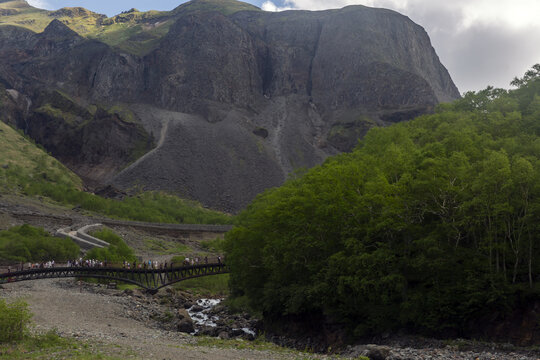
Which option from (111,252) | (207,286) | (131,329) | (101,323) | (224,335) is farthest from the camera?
(207,286)

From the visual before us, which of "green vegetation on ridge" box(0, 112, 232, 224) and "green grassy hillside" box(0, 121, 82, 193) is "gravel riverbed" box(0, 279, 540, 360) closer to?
"green vegetation on ridge" box(0, 112, 232, 224)

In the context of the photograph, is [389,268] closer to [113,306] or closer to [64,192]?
[113,306]

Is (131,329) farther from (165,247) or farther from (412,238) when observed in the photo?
(165,247)

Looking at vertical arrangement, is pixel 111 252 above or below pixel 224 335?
above

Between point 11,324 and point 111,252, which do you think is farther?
point 111,252

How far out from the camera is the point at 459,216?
109ft

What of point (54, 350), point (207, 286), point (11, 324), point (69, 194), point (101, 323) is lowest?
point (207, 286)

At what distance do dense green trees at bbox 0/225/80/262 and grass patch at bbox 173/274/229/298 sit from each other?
17.2 m

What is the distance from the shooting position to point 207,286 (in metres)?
78.2

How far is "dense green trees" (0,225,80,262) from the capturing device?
69.9m

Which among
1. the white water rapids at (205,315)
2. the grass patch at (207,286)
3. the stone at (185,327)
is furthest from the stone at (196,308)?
the stone at (185,327)

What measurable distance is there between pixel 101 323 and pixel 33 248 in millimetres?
38609

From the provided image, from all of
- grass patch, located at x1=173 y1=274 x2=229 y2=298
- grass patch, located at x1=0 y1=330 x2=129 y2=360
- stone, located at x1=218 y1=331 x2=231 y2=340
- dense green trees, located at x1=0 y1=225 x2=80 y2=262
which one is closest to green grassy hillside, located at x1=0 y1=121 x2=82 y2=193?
dense green trees, located at x1=0 y1=225 x2=80 y2=262

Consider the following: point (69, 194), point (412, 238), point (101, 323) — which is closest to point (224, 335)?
point (101, 323)
